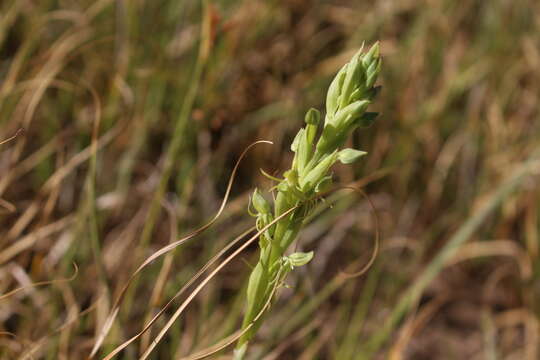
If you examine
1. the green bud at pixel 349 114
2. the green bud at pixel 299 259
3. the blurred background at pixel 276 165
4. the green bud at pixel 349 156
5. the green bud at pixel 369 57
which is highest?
the green bud at pixel 369 57

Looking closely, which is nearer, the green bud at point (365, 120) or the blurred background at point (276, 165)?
the green bud at point (365, 120)

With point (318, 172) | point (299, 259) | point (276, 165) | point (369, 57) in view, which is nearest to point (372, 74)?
point (369, 57)

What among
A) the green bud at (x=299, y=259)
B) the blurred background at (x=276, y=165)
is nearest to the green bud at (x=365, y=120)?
the green bud at (x=299, y=259)

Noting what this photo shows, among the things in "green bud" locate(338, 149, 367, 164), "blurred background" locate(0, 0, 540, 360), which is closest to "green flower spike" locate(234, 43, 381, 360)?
"green bud" locate(338, 149, 367, 164)

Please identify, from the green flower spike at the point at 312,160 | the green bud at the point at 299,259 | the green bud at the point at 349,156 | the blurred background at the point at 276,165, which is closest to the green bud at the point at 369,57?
the green flower spike at the point at 312,160

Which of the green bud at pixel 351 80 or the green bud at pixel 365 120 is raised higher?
the green bud at pixel 351 80

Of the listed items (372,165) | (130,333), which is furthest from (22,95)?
(372,165)

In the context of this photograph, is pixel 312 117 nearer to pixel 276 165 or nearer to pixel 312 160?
pixel 312 160

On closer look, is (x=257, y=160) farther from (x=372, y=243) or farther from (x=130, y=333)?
(x=130, y=333)

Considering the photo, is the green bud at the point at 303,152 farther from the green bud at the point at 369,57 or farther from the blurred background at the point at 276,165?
the blurred background at the point at 276,165
